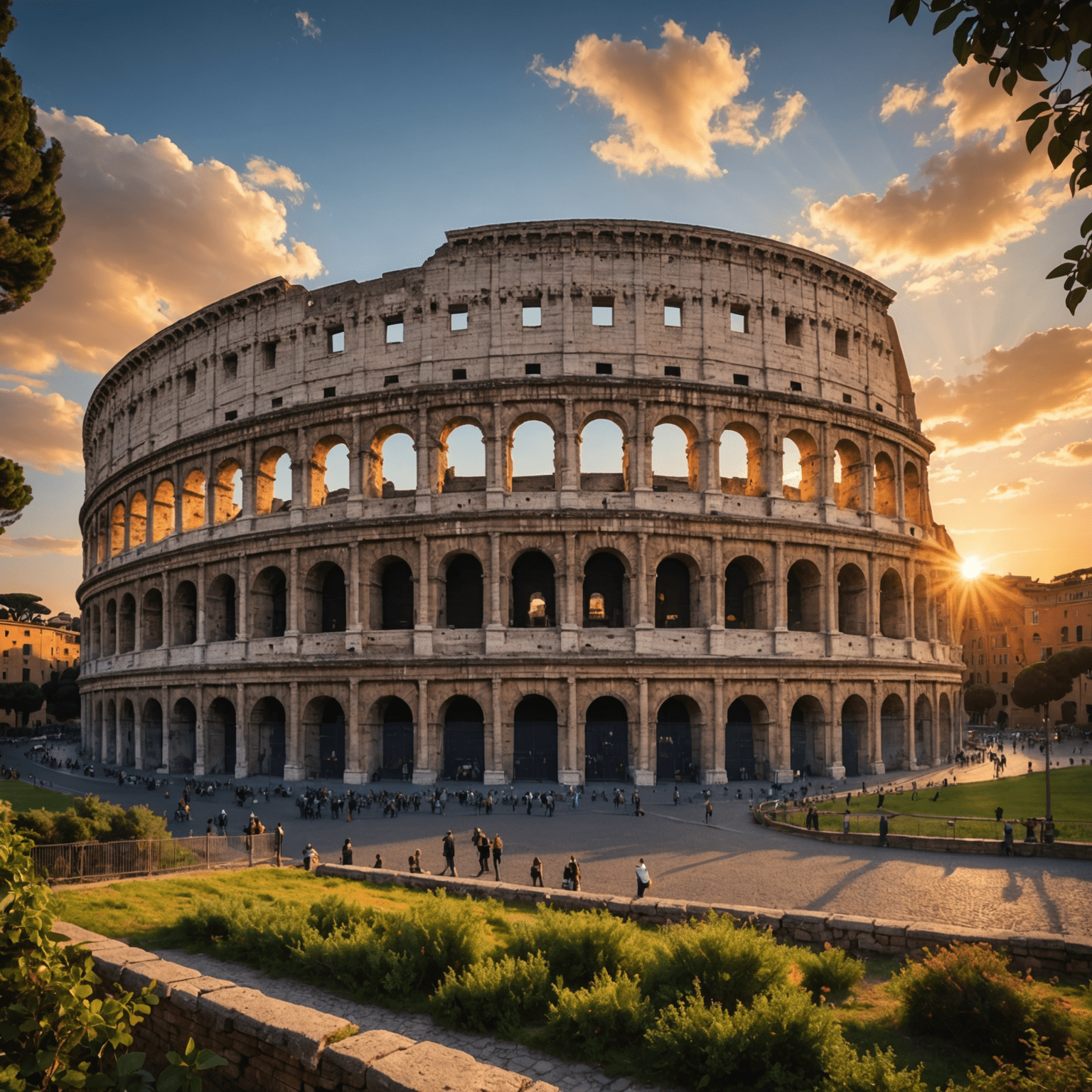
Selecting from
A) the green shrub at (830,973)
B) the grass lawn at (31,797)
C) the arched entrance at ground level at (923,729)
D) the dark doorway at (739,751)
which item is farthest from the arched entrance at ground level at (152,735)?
the arched entrance at ground level at (923,729)

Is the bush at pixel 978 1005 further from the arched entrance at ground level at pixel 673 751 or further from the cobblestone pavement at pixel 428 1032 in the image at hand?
the arched entrance at ground level at pixel 673 751

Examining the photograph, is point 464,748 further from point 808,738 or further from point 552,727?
point 808,738

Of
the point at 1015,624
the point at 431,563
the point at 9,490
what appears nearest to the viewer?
the point at 9,490

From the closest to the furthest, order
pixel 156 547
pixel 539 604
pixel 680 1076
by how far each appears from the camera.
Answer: pixel 680 1076 → pixel 539 604 → pixel 156 547

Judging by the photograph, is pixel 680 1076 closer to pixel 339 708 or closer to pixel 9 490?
pixel 9 490

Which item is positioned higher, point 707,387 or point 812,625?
point 707,387

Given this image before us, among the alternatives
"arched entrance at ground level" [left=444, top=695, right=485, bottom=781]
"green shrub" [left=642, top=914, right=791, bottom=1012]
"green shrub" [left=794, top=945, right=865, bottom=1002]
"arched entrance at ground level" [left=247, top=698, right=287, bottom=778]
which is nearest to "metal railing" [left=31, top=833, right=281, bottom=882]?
"green shrub" [left=642, top=914, right=791, bottom=1012]

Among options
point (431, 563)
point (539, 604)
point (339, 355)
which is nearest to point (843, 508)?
point (539, 604)
